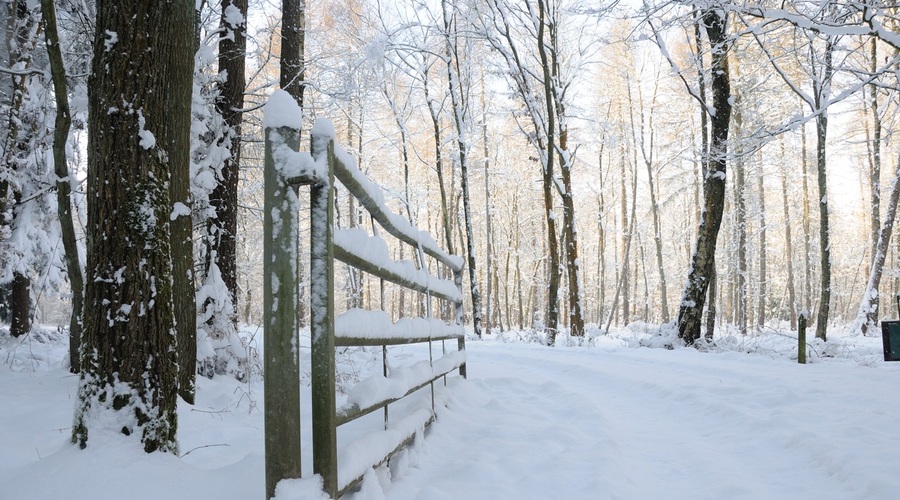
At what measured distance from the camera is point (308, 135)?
14.2m

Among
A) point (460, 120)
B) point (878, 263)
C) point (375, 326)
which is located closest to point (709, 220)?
point (460, 120)

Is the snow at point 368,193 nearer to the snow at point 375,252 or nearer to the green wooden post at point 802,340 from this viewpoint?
the snow at point 375,252

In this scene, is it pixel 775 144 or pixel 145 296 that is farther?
pixel 775 144

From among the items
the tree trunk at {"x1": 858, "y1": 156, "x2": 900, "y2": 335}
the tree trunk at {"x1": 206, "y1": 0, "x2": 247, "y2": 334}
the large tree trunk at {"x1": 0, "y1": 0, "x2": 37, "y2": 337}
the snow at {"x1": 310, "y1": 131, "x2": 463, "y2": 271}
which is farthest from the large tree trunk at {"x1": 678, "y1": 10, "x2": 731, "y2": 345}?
the large tree trunk at {"x1": 0, "y1": 0, "x2": 37, "y2": 337}

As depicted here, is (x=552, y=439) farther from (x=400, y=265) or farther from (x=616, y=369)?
(x=616, y=369)

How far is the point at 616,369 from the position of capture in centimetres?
705

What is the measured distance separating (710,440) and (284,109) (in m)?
3.59

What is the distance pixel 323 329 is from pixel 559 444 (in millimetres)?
2181

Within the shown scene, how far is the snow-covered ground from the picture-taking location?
2.10 metres

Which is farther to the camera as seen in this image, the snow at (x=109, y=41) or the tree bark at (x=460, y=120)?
the tree bark at (x=460, y=120)

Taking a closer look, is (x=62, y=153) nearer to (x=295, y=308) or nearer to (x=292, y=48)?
(x=292, y=48)

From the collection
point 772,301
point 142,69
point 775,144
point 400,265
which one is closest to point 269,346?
point 400,265

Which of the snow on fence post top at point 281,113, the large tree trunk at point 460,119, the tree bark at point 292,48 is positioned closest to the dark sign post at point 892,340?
the tree bark at point 292,48

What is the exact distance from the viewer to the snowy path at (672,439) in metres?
2.76
